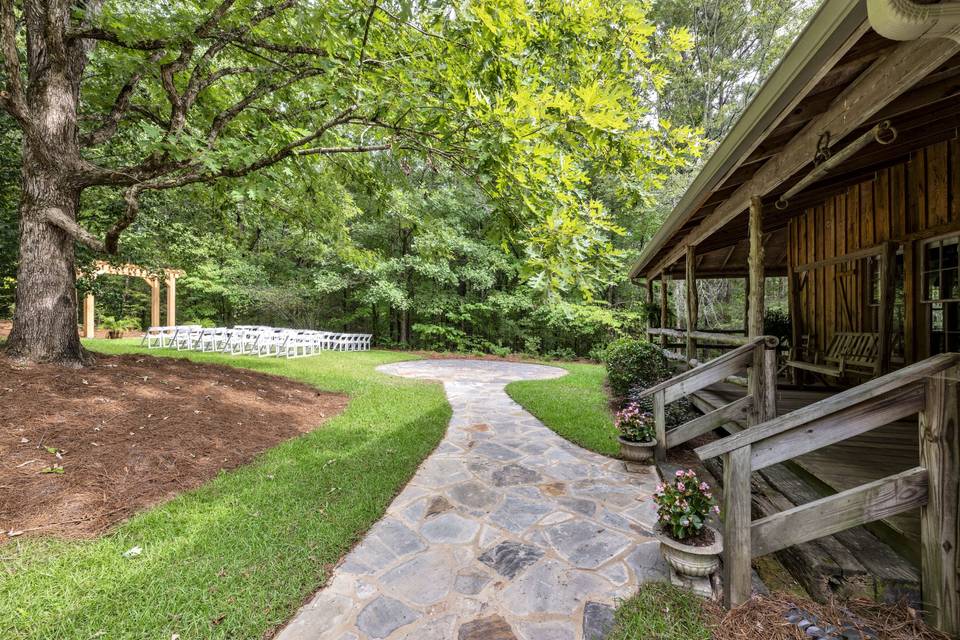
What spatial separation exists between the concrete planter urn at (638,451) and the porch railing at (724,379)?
0.27 feet

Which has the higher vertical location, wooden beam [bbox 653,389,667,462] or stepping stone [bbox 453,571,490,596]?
wooden beam [bbox 653,389,667,462]

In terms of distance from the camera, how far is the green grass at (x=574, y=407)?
5.21 m

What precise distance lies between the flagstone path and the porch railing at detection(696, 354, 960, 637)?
2.31 ft

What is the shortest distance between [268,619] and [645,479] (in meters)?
3.36

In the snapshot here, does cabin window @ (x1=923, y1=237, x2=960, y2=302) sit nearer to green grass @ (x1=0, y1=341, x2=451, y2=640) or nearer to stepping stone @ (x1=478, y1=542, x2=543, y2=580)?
stepping stone @ (x1=478, y1=542, x2=543, y2=580)

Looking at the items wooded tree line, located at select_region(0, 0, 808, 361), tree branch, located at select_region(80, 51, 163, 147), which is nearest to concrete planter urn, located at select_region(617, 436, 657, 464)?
wooded tree line, located at select_region(0, 0, 808, 361)

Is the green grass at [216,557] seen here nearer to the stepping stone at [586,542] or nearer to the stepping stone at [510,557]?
the stepping stone at [510,557]

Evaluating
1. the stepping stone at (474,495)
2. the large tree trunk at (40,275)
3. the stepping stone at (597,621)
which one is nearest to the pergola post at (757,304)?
the stepping stone at (597,621)

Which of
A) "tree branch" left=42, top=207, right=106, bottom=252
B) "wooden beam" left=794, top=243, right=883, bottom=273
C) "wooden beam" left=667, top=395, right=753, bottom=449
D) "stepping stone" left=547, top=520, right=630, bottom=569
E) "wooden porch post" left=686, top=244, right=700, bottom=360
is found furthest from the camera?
"wooden porch post" left=686, top=244, right=700, bottom=360

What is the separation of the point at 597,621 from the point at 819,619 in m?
1.09

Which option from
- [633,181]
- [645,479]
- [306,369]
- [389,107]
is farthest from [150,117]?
[645,479]

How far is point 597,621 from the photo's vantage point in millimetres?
2127

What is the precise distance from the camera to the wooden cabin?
74.2 inches

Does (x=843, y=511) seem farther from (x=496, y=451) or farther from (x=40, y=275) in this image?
(x=40, y=275)
